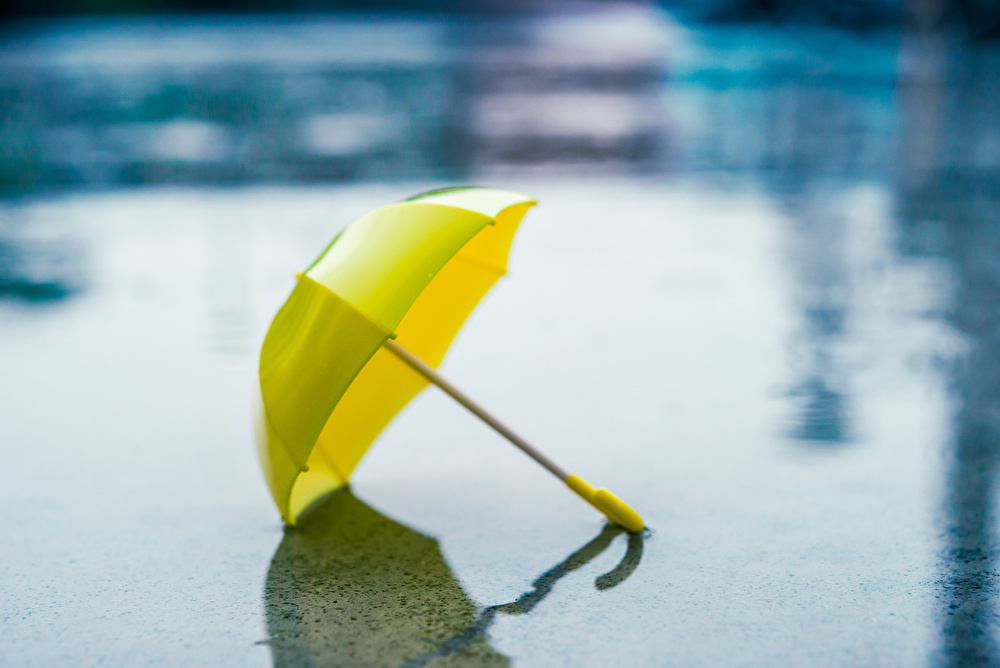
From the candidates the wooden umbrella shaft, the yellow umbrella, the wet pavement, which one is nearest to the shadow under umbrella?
the wet pavement

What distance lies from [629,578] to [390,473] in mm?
846

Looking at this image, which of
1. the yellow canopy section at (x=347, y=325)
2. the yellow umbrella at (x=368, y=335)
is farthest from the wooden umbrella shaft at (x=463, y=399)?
the yellow canopy section at (x=347, y=325)

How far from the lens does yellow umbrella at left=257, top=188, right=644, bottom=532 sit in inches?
84.4

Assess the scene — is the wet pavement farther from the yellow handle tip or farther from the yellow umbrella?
the yellow umbrella

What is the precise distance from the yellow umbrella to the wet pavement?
0.19 meters

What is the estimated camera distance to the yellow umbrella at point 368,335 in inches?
84.4

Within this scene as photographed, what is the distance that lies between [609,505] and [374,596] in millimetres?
599

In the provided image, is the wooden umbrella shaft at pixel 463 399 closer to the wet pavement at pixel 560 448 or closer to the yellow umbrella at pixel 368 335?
the yellow umbrella at pixel 368 335

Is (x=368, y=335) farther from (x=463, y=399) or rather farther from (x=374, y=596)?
(x=374, y=596)

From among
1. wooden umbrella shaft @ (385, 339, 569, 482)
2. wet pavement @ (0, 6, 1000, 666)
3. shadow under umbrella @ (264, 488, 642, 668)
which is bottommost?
shadow under umbrella @ (264, 488, 642, 668)

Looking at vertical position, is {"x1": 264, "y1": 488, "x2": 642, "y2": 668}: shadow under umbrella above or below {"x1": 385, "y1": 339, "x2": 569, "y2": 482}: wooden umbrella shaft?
below

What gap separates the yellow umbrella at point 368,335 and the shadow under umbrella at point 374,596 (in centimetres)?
11

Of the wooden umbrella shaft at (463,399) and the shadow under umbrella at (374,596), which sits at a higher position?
the wooden umbrella shaft at (463,399)

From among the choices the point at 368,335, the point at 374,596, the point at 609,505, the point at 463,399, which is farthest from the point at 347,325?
the point at 609,505
